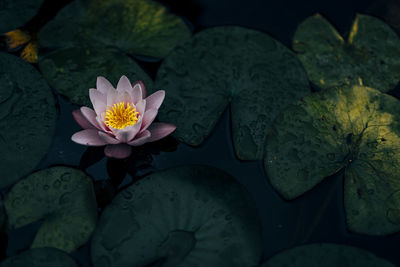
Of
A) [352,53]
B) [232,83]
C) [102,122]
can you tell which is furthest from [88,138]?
[352,53]

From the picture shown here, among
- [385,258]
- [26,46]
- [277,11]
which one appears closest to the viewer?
[385,258]

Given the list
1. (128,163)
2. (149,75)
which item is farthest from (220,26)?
(128,163)

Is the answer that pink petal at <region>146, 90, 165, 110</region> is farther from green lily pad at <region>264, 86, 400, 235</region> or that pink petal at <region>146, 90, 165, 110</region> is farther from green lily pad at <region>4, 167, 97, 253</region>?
green lily pad at <region>264, 86, 400, 235</region>

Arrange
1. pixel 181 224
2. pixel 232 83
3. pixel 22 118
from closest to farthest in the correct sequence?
pixel 181 224 < pixel 22 118 < pixel 232 83

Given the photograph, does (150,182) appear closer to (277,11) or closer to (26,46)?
(26,46)

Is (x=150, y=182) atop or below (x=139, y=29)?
below

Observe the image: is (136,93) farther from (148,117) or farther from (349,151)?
(349,151)
